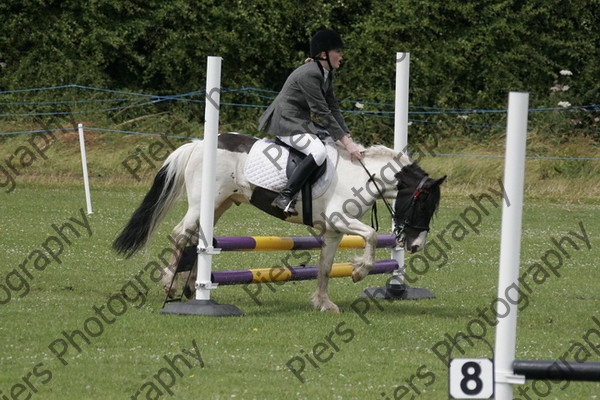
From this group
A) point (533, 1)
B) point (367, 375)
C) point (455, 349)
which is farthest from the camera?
point (533, 1)

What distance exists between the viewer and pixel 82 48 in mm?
25297

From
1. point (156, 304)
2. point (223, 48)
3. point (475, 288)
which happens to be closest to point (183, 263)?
point (156, 304)

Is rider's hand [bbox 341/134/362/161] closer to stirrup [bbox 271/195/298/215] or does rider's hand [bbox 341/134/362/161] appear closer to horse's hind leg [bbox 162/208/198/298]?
stirrup [bbox 271/195/298/215]

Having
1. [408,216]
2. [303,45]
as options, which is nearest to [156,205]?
[408,216]

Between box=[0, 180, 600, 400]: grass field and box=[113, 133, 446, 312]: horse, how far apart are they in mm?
524

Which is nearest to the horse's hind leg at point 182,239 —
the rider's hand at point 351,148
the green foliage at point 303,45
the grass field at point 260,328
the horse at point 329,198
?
the horse at point 329,198

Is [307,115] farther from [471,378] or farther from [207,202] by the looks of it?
[471,378]

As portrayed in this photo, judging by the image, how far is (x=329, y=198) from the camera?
27.6 ft

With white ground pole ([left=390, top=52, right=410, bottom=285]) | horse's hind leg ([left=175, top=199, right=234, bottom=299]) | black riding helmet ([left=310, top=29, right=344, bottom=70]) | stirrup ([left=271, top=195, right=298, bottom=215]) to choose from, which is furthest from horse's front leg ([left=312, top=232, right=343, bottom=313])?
black riding helmet ([left=310, top=29, right=344, bottom=70])

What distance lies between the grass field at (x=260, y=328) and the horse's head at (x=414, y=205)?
72cm

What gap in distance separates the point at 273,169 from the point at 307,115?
23.4 inches

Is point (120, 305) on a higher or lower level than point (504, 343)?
lower

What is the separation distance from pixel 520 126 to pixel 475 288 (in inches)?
273

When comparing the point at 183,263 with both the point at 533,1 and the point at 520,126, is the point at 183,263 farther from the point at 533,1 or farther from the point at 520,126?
the point at 533,1
